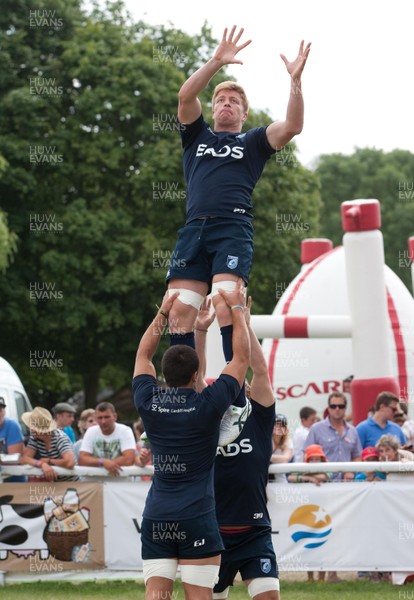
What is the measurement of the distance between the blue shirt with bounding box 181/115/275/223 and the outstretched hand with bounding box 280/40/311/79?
462 millimetres

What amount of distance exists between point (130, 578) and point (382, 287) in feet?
24.5

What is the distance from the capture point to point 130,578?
11.5 meters

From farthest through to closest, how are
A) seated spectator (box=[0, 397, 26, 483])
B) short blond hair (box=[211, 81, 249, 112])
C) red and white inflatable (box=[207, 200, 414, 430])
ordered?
red and white inflatable (box=[207, 200, 414, 430]), seated spectator (box=[0, 397, 26, 483]), short blond hair (box=[211, 81, 249, 112])

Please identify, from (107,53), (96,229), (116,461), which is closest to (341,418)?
(116,461)

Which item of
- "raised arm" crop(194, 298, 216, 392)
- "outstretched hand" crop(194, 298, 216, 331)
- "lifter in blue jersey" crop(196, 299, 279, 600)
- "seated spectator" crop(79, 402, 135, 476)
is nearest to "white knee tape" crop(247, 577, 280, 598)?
"lifter in blue jersey" crop(196, 299, 279, 600)

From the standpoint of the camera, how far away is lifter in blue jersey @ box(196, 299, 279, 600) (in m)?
7.06

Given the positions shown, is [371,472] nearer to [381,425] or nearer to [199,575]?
[381,425]

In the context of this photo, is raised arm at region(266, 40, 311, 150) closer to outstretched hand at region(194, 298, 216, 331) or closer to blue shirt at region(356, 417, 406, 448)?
outstretched hand at region(194, 298, 216, 331)

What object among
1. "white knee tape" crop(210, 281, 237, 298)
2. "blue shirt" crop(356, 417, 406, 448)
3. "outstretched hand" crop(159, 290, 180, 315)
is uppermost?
"white knee tape" crop(210, 281, 237, 298)

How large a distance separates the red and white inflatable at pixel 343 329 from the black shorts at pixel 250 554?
323 inches

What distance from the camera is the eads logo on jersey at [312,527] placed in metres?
11.3

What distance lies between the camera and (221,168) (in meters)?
7.39

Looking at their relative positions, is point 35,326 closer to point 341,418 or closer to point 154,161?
point 154,161

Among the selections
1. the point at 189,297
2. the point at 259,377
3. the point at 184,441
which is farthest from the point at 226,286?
the point at 184,441
